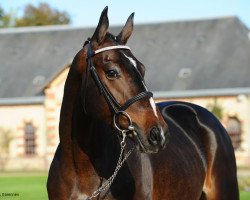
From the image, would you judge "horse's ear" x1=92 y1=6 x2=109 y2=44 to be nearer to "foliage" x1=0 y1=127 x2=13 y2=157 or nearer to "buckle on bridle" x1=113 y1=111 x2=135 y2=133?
"buckle on bridle" x1=113 y1=111 x2=135 y2=133

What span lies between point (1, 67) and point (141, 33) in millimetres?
9084

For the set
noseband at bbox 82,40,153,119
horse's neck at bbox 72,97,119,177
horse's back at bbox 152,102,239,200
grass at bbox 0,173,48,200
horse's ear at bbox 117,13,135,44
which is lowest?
grass at bbox 0,173,48,200

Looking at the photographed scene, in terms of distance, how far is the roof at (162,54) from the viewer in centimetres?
4178

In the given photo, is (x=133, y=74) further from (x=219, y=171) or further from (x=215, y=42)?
(x=215, y=42)

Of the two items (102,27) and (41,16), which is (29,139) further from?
(102,27)

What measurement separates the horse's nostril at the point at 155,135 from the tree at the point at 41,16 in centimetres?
5633

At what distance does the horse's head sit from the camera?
5.16m

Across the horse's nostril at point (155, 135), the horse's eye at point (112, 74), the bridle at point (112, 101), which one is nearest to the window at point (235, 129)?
the bridle at point (112, 101)

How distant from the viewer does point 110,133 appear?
5707 mm

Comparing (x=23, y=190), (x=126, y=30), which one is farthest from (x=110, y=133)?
(x=23, y=190)

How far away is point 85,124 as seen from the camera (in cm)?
570

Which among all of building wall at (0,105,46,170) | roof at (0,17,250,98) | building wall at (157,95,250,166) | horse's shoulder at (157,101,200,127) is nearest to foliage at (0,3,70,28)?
roof at (0,17,250,98)

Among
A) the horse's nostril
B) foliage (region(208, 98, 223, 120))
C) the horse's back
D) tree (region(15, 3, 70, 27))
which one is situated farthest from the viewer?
tree (region(15, 3, 70, 27))

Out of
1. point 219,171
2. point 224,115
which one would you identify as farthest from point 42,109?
point 219,171
